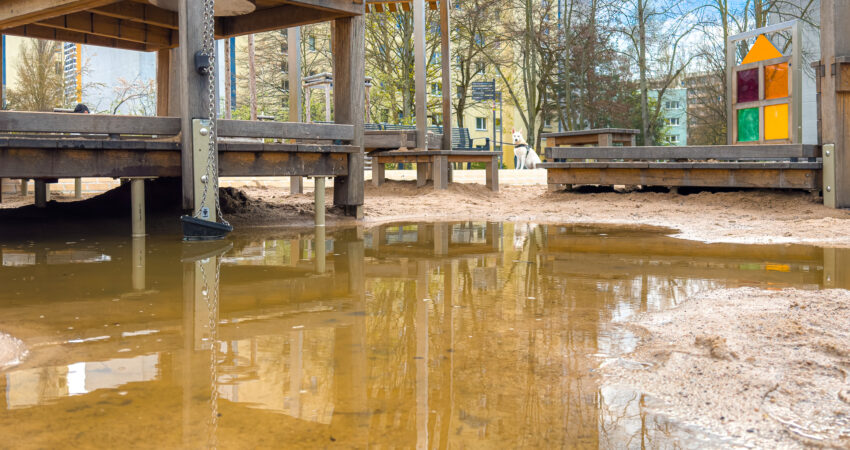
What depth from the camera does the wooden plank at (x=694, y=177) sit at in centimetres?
936

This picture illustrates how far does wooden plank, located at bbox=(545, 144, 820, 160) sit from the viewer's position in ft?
31.0

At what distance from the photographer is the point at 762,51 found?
1091cm

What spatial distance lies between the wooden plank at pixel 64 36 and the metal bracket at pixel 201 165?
5052mm

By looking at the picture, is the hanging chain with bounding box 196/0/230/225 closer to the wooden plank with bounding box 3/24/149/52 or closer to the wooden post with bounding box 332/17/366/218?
the wooden post with bounding box 332/17/366/218

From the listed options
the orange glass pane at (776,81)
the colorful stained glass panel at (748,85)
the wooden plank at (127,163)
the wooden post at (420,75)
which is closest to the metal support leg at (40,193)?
the wooden plank at (127,163)

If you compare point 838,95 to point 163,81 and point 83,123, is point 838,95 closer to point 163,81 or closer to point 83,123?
point 83,123

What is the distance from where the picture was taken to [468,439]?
6.63ft

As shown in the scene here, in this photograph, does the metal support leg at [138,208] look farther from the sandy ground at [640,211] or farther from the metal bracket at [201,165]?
the sandy ground at [640,211]

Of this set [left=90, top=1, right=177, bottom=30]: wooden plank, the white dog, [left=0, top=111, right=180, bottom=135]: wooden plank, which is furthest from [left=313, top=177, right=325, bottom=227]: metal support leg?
the white dog

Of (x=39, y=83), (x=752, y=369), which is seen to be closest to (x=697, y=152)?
(x=752, y=369)

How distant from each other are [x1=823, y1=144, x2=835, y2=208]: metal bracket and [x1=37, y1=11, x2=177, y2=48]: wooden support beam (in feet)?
30.1

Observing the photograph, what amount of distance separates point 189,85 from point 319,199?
6.59 feet

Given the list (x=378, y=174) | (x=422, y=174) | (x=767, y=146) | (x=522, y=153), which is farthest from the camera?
(x=522, y=153)

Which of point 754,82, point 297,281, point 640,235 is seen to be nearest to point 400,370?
point 297,281
